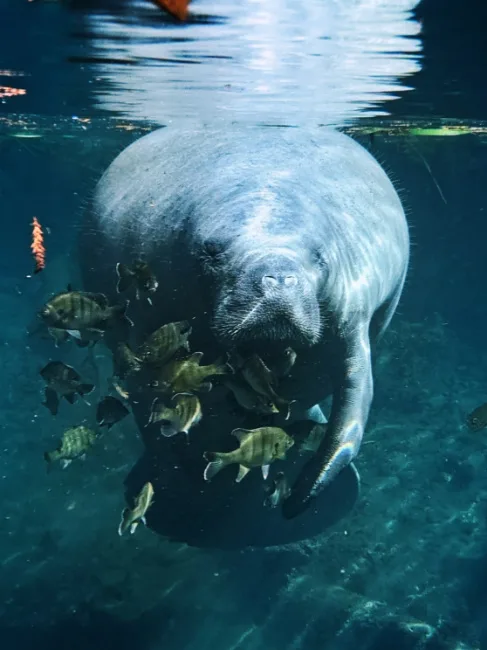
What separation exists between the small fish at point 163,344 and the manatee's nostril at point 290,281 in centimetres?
84

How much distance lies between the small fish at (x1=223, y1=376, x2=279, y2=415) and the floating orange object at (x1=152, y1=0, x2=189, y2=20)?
2786 mm

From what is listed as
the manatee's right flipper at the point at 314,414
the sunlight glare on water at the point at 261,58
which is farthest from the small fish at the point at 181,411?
the sunlight glare on water at the point at 261,58

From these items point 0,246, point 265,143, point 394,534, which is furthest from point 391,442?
point 0,246

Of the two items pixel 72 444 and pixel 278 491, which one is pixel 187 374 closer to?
pixel 278 491

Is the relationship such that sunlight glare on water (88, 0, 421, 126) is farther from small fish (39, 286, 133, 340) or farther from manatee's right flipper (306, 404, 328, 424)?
manatee's right flipper (306, 404, 328, 424)

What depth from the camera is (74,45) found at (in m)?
6.72

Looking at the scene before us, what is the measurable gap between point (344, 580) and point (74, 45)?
7154 millimetres

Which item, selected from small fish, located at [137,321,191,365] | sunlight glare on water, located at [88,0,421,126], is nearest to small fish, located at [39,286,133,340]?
small fish, located at [137,321,191,365]

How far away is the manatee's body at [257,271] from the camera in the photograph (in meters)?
3.88

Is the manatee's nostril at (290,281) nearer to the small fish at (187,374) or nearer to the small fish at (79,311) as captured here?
the small fish at (187,374)

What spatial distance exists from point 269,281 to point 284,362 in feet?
1.75

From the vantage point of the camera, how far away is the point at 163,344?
396cm

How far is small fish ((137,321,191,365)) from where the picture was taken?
13.0 feet

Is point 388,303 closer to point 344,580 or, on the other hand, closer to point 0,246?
point 344,580
